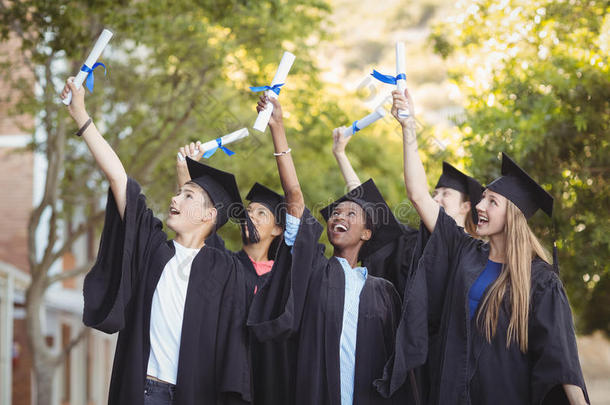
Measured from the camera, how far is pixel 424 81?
217 feet

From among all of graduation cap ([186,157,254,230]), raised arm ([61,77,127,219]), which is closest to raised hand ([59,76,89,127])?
raised arm ([61,77,127,219])

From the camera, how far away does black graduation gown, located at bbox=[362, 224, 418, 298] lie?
498 cm

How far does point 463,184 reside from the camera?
5309 millimetres

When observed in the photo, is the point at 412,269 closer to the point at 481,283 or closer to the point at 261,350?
the point at 481,283

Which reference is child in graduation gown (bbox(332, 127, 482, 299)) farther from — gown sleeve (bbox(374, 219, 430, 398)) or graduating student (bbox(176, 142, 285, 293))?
gown sleeve (bbox(374, 219, 430, 398))

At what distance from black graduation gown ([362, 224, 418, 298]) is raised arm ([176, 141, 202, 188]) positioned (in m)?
1.32

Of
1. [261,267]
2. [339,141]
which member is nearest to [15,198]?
[261,267]

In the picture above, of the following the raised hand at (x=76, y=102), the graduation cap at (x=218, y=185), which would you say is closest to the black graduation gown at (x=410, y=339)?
the graduation cap at (x=218, y=185)

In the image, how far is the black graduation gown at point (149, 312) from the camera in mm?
3830

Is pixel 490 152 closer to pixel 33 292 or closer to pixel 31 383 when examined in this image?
pixel 33 292

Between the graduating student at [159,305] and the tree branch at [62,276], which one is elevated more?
the tree branch at [62,276]

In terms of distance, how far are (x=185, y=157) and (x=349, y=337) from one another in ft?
4.85

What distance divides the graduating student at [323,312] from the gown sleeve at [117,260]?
27.1 inches

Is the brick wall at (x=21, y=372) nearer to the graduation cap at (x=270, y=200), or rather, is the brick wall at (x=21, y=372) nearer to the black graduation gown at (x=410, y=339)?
the graduation cap at (x=270, y=200)
